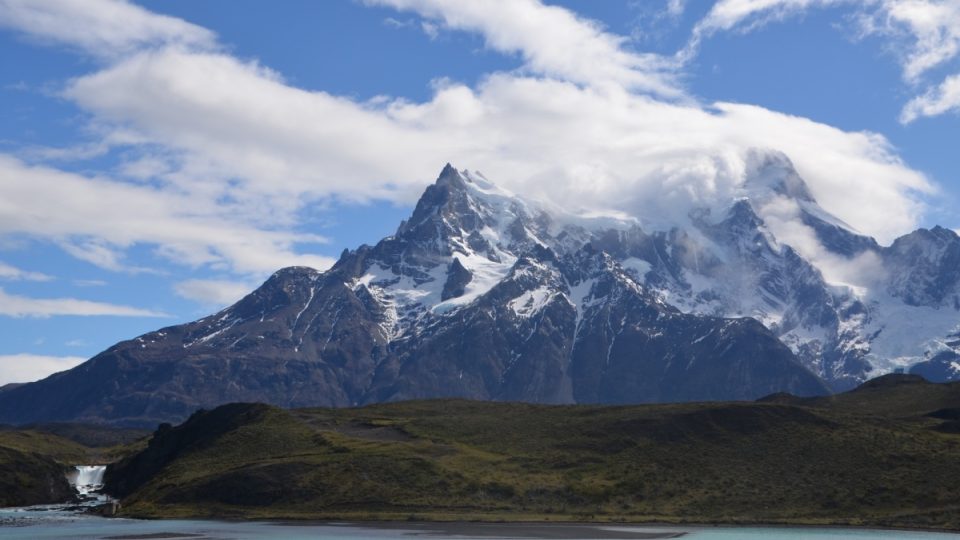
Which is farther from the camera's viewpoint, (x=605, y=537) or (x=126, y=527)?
(x=126, y=527)

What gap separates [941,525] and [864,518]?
12.1 m

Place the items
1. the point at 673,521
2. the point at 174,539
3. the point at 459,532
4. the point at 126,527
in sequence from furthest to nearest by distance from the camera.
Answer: the point at 673,521 → the point at 126,527 → the point at 459,532 → the point at 174,539

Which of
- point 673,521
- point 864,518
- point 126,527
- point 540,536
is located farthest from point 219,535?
point 864,518

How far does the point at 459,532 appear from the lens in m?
172

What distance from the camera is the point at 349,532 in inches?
→ 6786

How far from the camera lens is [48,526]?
602ft

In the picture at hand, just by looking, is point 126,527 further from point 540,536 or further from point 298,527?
point 540,536

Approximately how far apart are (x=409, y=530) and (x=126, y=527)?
4051 centimetres

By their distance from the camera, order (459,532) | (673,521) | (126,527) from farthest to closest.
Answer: (673,521)
(126,527)
(459,532)

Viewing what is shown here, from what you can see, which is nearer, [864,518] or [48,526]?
[48,526]

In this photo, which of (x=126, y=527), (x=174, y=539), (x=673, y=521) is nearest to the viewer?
(x=174, y=539)

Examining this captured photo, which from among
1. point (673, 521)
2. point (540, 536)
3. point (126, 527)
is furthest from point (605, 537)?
point (126, 527)

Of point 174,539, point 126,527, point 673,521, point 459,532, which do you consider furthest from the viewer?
point 673,521

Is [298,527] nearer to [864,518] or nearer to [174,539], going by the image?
[174,539]
